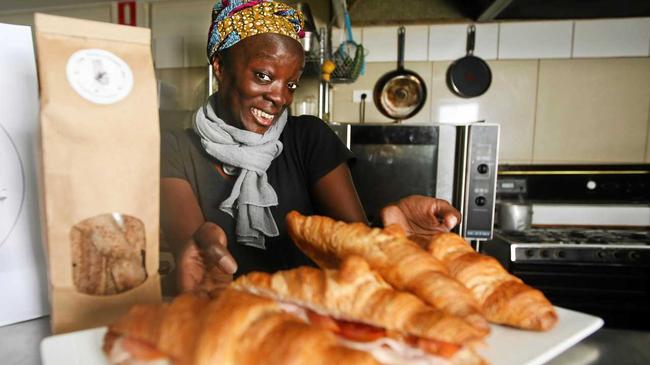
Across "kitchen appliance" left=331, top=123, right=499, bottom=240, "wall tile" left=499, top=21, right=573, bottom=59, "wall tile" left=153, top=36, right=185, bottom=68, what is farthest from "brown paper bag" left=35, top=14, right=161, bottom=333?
"wall tile" left=499, top=21, right=573, bottom=59

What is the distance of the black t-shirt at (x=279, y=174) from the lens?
83 cm

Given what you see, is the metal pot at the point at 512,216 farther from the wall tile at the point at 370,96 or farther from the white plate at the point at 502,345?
the white plate at the point at 502,345

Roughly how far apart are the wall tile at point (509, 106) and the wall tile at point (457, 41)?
0.17ft

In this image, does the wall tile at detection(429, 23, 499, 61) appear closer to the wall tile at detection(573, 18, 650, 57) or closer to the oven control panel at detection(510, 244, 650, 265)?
the wall tile at detection(573, 18, 650, 57)

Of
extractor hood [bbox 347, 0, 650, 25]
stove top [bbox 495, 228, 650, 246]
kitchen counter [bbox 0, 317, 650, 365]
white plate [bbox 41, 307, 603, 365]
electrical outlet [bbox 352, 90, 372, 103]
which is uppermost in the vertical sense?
extractor hood [bbox 347, 0, 650, 25]

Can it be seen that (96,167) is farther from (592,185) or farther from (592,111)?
(592,111)

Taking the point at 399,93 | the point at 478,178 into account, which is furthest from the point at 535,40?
the point at 478,178

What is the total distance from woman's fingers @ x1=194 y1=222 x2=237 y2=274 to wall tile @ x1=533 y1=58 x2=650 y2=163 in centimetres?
205

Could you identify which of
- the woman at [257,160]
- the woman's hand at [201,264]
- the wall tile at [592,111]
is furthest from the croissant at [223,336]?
the wall tile at [592,111]

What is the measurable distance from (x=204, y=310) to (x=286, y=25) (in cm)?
58

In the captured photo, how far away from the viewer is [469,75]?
2.05 meters

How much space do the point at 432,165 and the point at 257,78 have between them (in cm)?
90

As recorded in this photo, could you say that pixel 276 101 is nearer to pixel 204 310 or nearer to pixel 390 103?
pixel 204 310

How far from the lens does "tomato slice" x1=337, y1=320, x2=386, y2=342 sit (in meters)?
0.34
